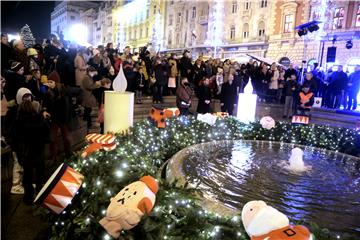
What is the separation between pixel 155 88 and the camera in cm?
1261

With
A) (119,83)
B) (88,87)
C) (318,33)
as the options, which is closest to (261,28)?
(318,33)

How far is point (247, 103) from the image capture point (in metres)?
Answer: 6.26

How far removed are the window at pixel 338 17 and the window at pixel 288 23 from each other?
481 cm

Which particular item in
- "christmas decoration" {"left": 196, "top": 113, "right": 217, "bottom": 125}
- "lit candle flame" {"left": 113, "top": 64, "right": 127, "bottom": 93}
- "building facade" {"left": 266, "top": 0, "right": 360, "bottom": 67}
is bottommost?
"christmas decoration" {"left": 196, "top": 113, "right": 217, "bottom": 125}

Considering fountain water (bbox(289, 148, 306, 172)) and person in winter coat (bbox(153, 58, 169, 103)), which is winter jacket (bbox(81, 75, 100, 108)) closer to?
person in winter coat (bbox(153, 58, 169, 103))

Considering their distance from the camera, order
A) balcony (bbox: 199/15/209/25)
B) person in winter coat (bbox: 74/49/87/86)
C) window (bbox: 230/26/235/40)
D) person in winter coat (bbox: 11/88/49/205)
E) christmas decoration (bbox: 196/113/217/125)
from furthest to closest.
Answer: balcony (bbox: 199/15/209/25), window (bbox: 230/26/235/40), person in winter coat (bbox: 74/49/87/86), christmas decoration (bbox: 196/113/217/125), person in winter coat (bbox: 11/88/49/205)

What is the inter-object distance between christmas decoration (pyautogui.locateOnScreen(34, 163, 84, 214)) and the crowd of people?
2.71 m

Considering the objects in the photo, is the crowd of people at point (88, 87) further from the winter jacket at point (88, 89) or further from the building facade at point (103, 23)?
the building facade at point (103, 23)

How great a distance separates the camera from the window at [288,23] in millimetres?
32094

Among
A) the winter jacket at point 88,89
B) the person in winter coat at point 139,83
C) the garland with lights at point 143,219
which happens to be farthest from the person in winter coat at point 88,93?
the garland with lights at point 143,219

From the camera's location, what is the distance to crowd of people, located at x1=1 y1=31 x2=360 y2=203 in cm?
496

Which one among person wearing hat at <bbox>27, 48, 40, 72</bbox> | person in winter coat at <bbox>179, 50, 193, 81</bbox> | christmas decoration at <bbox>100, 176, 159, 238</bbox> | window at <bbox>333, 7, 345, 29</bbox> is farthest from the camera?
window at <bbox>333, 7, 345, 29</bbox>

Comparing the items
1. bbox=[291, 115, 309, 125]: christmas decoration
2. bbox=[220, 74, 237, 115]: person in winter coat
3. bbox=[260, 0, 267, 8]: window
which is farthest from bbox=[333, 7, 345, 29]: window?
bbox=[291, 115, 309, 125]: christmas decoration

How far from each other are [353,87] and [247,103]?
9510 millimetres
